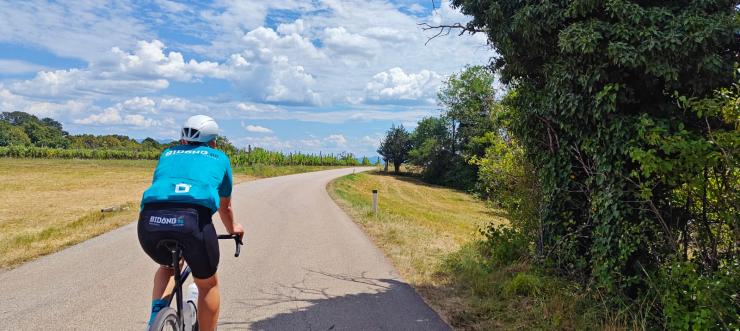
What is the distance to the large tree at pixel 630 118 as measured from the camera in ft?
14.2

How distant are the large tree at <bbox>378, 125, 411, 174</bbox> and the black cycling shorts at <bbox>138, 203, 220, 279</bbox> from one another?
76.6m

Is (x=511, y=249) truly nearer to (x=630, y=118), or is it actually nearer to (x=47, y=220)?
(x=630, y=118)

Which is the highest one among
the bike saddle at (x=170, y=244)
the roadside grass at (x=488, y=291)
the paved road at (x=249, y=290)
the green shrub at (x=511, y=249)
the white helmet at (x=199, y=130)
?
the white helmet at (x=199, y=130)

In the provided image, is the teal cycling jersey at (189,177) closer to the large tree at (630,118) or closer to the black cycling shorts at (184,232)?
the black cycling shorts at (184,232)

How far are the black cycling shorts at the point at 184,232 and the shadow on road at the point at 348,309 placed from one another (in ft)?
6.18

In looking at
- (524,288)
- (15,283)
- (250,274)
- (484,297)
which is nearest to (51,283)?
(15,283)

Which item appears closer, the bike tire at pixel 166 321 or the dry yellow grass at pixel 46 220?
the bike tire at pixel 166 321

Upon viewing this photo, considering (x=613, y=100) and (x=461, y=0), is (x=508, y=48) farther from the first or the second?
(x=613, y=100)

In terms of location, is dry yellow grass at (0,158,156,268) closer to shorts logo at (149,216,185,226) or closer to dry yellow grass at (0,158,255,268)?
dry yellow grass at (0,158,255,268)

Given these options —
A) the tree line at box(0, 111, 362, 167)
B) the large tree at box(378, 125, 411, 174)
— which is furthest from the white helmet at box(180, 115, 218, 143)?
the large tree at box(378, 125, 411, 174)

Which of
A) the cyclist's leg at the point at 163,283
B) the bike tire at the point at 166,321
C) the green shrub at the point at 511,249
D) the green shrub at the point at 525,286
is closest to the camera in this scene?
the bike tire at the point at 166,321

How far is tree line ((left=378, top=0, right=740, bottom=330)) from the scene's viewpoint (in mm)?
3969

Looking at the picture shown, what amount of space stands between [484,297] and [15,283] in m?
6.29

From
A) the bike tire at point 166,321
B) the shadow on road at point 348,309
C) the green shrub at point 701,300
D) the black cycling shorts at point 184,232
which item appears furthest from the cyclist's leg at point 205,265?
the green shrub at point 701,300
